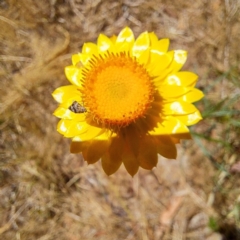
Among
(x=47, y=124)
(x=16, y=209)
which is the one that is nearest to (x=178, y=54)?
(x=47, y=124)

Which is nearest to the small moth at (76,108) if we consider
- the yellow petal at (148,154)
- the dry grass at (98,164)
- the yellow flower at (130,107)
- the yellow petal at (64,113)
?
the yellow flower at (130,107)

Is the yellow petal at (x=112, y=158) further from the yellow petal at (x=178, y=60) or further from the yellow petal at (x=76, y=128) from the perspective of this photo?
the yellow petal at (x=178, y=60)

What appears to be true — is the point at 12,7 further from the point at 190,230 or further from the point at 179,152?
the point at 190,230

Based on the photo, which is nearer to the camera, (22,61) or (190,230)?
(190,230)

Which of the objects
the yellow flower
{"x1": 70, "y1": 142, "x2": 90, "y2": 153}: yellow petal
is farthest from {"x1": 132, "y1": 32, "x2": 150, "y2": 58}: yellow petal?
{"x1": 70, "y1": 142, "x2": 90, "y2": 153}: yellow petal


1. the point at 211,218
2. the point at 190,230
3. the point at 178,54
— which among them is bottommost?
the point at 190,230

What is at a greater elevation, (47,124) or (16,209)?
(47,124)

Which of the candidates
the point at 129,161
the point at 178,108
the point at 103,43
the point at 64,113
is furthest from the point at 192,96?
the point at 64,113
